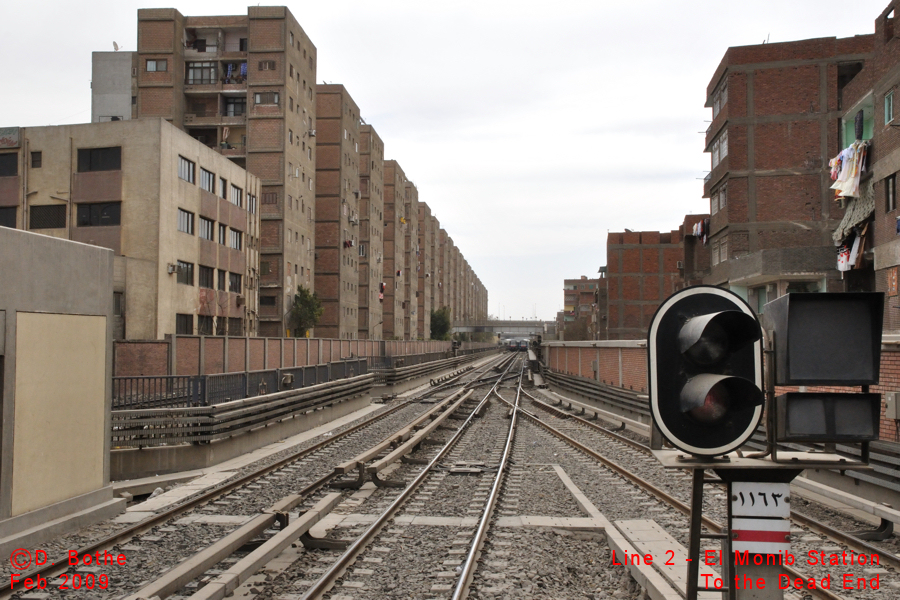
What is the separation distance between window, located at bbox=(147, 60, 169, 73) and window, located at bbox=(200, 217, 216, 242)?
18.8 metres

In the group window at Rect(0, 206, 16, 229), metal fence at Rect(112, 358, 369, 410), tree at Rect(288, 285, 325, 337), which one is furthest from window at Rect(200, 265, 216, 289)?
metal fence at Rect(112, 358, 369, 410)

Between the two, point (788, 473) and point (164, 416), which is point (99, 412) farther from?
point (788, 473)

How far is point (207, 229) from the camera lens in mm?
44438

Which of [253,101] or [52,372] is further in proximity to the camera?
[253,101]

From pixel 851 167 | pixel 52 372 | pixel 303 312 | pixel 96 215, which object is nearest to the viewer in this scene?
pixel 52 372

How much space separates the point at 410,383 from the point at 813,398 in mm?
41045

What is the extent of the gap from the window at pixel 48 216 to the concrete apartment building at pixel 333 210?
105ft

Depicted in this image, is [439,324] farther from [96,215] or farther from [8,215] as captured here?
[8,215]

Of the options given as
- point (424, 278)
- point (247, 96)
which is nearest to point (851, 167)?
point (247, 96)

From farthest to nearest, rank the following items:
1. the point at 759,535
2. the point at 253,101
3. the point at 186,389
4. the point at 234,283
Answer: the point at 253,101, the point at 234,283, the point at 186,389, the point at 759,535

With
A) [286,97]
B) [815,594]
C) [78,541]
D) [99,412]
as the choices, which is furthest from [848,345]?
[286,97]

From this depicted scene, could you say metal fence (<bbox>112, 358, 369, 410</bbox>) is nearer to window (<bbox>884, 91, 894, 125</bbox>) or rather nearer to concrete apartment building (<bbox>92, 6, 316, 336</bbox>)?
window (<bbox>884, 91, 894, 125</bbox>)

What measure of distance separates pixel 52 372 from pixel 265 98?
51658 mm

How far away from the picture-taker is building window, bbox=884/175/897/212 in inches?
1073
